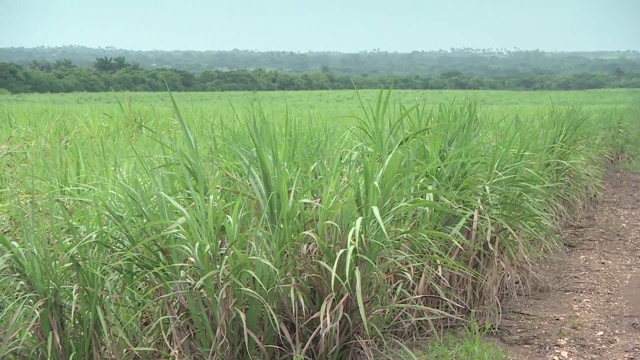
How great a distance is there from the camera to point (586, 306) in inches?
162

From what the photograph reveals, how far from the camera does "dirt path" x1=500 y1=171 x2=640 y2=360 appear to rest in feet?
11.3

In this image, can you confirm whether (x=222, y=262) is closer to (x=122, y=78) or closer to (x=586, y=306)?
(x=586, y=306)

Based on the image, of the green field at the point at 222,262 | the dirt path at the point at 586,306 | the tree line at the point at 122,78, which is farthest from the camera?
the tree line at the point at 122,78

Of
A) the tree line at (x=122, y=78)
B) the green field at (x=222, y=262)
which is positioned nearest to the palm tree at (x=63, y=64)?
the tree line at (x=122, y=78)

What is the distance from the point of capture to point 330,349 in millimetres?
2812

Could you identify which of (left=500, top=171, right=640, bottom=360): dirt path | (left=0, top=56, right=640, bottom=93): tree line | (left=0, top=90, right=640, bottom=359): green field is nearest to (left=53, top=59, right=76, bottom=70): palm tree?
(left=0, top=56, right=640, bottom=93): tree line

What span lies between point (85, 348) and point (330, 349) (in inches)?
35.3

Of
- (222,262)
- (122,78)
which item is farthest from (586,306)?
(122,78)

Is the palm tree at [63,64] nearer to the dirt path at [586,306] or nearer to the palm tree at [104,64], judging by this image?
the palm tree at [104,64]

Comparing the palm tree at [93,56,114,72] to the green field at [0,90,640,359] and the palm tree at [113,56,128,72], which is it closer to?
the palm tree at [113,56,128,72]

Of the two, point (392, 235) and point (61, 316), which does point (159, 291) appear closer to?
point (61, 316)

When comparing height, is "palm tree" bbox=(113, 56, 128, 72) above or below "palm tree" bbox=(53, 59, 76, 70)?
above

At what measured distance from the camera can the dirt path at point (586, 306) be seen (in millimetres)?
3445

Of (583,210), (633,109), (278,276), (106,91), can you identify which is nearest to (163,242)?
(278,276)
